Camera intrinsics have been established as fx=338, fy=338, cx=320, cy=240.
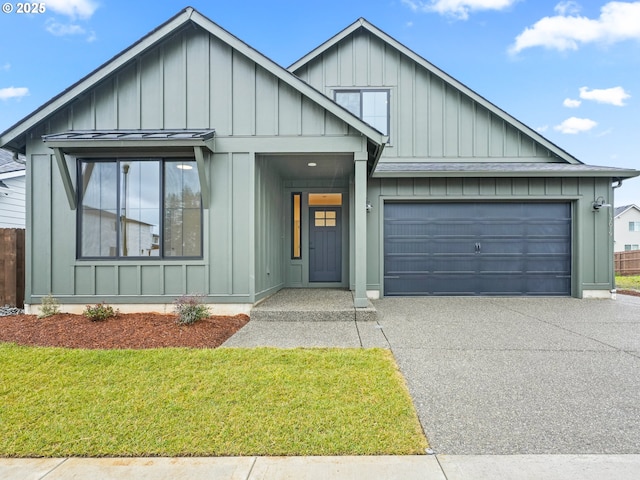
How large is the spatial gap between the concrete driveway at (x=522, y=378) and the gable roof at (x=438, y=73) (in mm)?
4672

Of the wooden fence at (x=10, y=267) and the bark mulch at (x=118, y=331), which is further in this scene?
the wooden fence at (x=10, y=267)

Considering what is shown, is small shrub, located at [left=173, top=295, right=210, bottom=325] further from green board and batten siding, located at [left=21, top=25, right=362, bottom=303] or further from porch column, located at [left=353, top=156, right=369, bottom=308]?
porch column, located at [left=353, top=156, right=369, bottom=308]

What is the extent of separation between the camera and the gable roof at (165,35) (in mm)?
5805

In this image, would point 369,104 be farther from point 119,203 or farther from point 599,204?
point 119,203

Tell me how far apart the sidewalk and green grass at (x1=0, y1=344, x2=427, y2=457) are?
73 millimetres

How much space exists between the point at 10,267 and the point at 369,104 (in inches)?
354

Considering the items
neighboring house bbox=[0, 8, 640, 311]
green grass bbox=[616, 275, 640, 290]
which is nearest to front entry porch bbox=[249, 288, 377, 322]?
neighboring house bbox=[0, 8, 640, 311]

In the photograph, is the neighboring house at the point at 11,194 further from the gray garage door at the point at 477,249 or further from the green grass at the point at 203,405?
the gray garage door at the point at 477,249

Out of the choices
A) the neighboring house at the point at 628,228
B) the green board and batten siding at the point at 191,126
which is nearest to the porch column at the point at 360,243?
the green board and batten siding at the point at 191,126

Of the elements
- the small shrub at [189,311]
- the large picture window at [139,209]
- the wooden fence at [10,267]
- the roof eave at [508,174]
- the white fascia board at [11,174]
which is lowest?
the small shrub at [189,311]

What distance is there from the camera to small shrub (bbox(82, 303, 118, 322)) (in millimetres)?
5430

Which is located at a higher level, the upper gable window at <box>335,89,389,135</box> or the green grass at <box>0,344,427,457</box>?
the upper gable window at <box>335,89,389,135</box>

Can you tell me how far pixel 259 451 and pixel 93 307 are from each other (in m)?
4.99

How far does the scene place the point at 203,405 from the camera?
2709 mm
